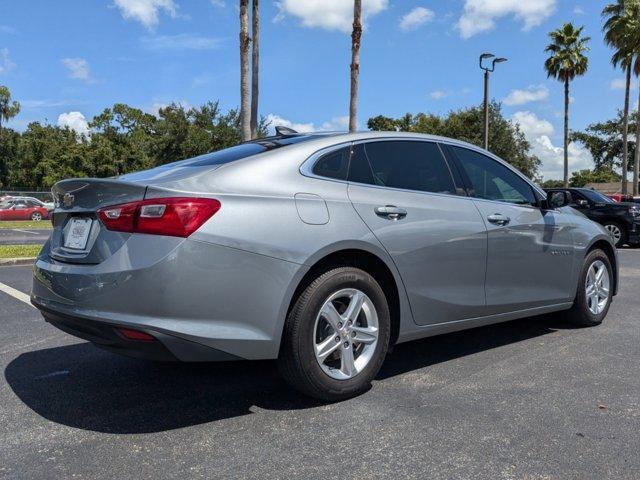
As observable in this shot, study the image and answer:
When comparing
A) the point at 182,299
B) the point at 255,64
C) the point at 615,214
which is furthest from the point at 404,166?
the point at 255,64

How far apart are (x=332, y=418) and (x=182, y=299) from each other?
1066mm

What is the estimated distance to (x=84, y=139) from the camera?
5781 cm

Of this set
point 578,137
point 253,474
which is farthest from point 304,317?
point 578,137

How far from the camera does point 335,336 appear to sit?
3.29 metres

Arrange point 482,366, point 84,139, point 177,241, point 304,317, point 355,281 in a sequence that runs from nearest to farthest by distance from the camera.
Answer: point 177,241
point 304,317
point 355,281
point 482,366
point 84,139

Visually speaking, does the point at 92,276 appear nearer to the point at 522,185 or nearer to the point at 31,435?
the point at 31,435

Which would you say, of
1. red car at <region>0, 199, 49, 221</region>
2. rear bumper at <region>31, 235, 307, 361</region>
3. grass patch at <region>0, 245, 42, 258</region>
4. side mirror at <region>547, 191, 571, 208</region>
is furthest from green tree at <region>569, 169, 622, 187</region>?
rear bumper at <region>31, 235, 307, 361</region>

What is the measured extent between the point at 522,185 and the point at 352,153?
185 centimetres

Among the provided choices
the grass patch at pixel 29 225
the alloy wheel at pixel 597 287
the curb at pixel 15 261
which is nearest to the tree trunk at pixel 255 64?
the curb at pixel 15 261

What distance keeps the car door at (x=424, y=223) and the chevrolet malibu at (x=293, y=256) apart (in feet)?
0.03

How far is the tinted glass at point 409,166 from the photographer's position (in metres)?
3.77

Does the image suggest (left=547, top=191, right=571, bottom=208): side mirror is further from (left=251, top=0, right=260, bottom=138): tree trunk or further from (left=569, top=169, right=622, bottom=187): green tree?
(left=569, top=169, right=622, bottom=187): green tree

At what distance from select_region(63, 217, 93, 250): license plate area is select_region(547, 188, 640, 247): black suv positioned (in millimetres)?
13557

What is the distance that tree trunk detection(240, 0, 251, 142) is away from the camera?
1719 cm
